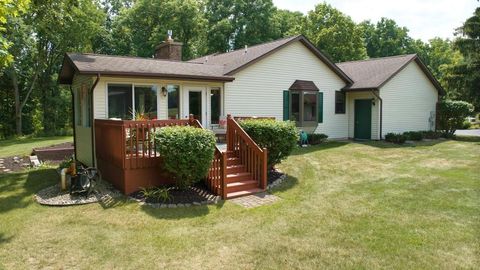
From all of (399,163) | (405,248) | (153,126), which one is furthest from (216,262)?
(399,163)

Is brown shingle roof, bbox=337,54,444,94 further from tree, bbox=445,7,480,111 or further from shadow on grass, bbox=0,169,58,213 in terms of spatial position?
shadow on grass, bbox=0,169,58,213

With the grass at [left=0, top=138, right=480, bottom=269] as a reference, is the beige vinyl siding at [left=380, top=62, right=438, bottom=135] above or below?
above

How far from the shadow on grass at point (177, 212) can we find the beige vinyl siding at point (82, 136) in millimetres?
4799

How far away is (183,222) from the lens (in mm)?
6113

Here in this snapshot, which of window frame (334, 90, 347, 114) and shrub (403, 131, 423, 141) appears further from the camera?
window frame (334, 90, 347, 114)

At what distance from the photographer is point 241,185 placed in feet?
26.7

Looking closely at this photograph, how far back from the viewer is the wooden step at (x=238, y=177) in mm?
8273

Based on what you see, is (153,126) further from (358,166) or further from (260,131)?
(358,166)

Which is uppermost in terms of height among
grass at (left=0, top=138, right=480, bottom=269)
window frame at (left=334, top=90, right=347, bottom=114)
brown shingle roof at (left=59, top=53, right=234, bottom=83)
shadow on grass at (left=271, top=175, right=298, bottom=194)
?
brown shingle roof at (left=59, top=53, right=234, bottom=83)

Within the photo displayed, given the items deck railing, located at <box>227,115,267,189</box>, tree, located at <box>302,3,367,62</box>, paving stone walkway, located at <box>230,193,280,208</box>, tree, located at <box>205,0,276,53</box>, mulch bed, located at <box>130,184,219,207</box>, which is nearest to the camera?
mulch bed, located at <box>130,184,219,207</box>

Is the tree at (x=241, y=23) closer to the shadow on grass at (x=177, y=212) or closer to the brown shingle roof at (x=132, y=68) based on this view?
the brown shingle roof at (x=132, y=68)

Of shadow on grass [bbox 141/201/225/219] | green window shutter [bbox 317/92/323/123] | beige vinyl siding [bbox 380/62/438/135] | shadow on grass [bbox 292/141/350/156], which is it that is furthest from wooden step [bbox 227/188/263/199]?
beige vinyl siding [bbox 380/62/438/135]

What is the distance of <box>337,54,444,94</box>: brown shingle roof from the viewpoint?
54.9 ft

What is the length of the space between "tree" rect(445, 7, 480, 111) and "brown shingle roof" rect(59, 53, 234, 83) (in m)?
16.0
